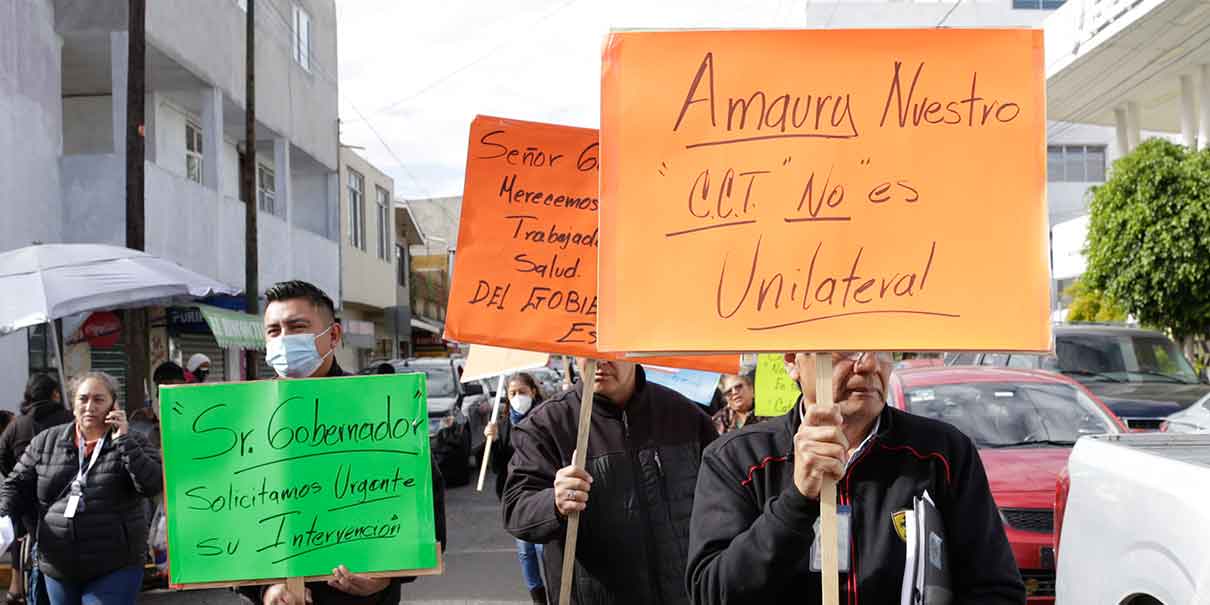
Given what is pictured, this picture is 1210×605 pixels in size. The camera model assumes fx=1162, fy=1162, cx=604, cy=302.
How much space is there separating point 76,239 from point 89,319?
48.6 inches

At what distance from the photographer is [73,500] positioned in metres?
5.88

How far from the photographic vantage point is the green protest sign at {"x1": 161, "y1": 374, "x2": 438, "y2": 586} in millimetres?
3480

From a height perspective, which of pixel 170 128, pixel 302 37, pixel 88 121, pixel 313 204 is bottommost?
pixel 313 204

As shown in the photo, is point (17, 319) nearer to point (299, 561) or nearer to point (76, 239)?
point (299, 561)

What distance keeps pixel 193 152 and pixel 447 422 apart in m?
8.98

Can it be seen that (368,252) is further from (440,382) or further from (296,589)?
(296,589)

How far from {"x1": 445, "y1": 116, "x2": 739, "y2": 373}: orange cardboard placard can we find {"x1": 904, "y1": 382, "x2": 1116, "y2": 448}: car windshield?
→ 397cm

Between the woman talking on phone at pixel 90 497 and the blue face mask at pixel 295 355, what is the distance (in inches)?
94.8

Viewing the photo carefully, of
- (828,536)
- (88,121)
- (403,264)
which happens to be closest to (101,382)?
(828,536)

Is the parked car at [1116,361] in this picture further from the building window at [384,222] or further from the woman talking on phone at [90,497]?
the building window at [384,222]

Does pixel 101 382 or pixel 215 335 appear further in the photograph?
pixel 215 335

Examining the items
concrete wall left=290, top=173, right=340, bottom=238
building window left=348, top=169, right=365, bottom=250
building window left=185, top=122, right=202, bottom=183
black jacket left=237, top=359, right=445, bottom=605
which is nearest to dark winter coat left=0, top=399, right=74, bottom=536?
black jacket left=237, top=359, right=445, bottom=605

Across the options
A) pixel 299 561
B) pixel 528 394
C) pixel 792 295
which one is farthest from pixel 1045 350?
pixel 528 394

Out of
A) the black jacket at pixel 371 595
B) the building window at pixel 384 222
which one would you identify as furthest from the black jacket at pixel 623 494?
the building window at pixel 384 222
